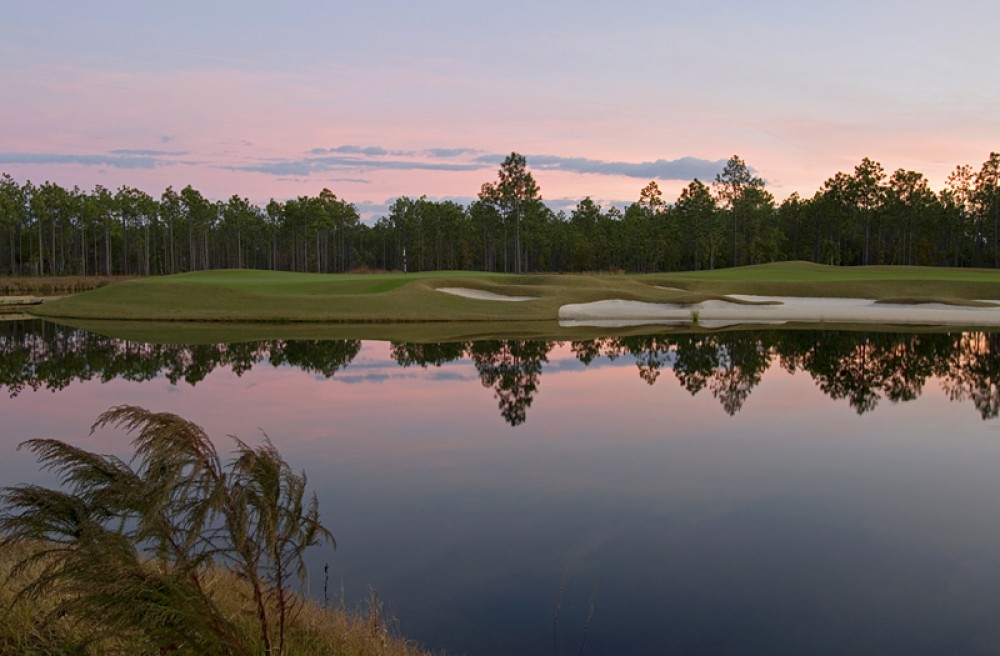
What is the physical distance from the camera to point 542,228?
126688 mm

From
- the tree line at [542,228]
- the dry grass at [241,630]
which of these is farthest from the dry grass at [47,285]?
the dry grass at [241,630]

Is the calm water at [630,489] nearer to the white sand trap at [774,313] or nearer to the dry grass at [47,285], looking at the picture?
the white sand trap at [774,313]

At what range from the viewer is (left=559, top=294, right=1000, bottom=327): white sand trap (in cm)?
3872

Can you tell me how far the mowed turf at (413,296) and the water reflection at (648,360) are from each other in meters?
8.26

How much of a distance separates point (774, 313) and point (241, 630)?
39.1 metres

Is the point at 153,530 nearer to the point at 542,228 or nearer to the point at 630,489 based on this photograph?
the point at 630,489

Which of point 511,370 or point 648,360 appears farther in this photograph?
point 648,360

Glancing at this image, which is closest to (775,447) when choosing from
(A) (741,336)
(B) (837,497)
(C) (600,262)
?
(B) (837,497)

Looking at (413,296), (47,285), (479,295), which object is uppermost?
(413,296)

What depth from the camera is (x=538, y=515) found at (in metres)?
9.36

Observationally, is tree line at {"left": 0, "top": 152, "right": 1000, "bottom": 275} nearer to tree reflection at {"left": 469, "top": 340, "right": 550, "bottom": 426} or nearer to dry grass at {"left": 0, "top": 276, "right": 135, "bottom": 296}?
dry grass at {"left": 0, "top": 276, "right": 135, "bottom": 296}

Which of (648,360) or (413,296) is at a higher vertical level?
(413,296)

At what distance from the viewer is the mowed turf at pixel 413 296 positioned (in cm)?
3897

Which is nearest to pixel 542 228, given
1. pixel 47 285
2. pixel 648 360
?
pixel 47 285
